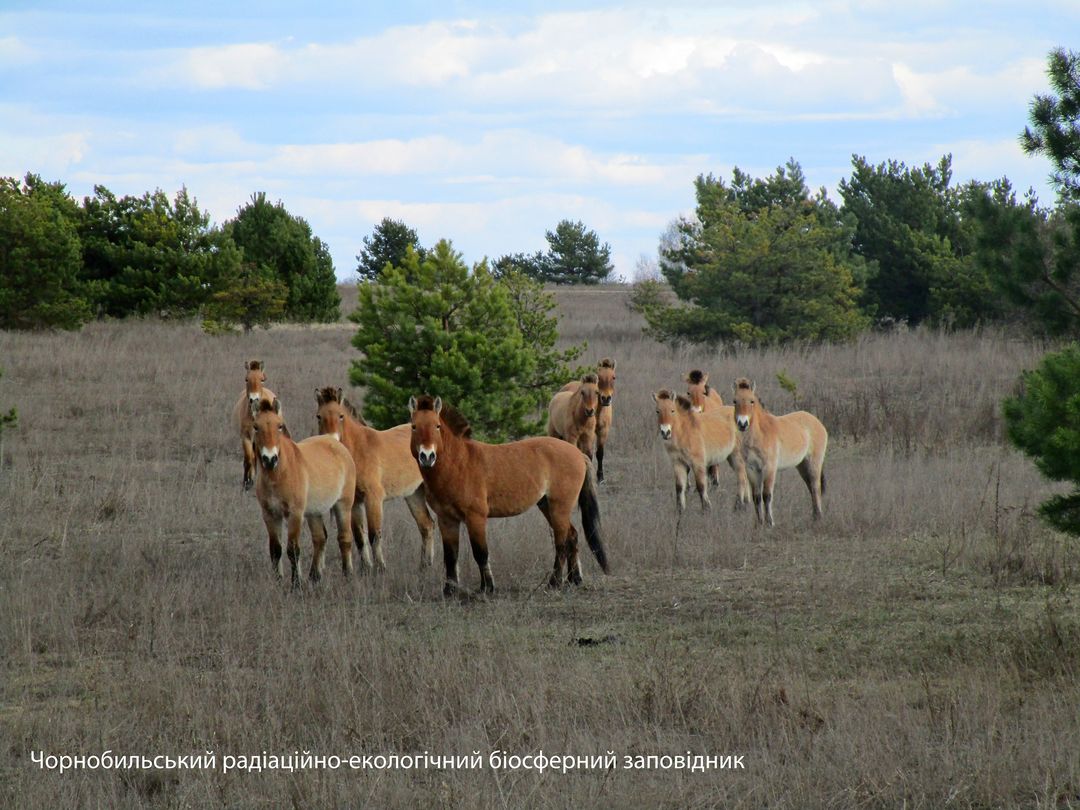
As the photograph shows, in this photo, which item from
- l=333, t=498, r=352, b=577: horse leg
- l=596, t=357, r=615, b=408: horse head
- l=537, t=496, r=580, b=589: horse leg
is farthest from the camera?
l=596, t=357, r=615, b=408: horse head

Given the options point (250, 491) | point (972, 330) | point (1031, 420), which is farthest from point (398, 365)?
point (972, 330)

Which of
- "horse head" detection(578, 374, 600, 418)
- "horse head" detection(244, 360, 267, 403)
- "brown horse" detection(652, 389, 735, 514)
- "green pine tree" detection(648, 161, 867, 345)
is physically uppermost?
"green pine tree" detection(648, 161, 867, 345)

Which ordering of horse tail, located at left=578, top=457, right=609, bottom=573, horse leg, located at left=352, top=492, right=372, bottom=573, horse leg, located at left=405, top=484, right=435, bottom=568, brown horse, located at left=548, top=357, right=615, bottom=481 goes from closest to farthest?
horse tail, located at left=578, top=457, right=609, bottom=573 < horse leg, located at left=352, top=492, right=372, bottom=573 < horse leg, located at left=405, top=484, right=435, bottom=568 < brown horse, located at left=548, top=357, right=615, bottom=481

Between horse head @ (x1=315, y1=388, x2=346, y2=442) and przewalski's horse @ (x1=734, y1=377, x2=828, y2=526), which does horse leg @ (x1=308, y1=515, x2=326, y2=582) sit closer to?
horse head @ (x1=315, y1=388, x2=346, y2=442)

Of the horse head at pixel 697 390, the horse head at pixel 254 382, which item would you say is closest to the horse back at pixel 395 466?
the horse head at pixel 254 382

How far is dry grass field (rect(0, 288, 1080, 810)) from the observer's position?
575 centimetres

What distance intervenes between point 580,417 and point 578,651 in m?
10.0

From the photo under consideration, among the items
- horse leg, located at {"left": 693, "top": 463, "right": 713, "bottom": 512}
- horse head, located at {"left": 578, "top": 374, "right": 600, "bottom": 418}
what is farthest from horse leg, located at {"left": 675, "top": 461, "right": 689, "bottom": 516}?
horse head, located at {"left": 578, "top": 374, "right": 600, "bottom": 418}

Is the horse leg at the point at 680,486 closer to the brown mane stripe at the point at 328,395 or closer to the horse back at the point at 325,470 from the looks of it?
the brown mane stripe at the point at 328,395

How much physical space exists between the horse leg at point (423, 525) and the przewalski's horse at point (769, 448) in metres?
4.02

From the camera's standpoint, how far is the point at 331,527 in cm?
1428

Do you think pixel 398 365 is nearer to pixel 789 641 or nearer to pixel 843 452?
pixel 843 452

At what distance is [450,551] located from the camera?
33.7 feet

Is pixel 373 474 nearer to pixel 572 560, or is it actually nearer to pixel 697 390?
pixel 572 560
